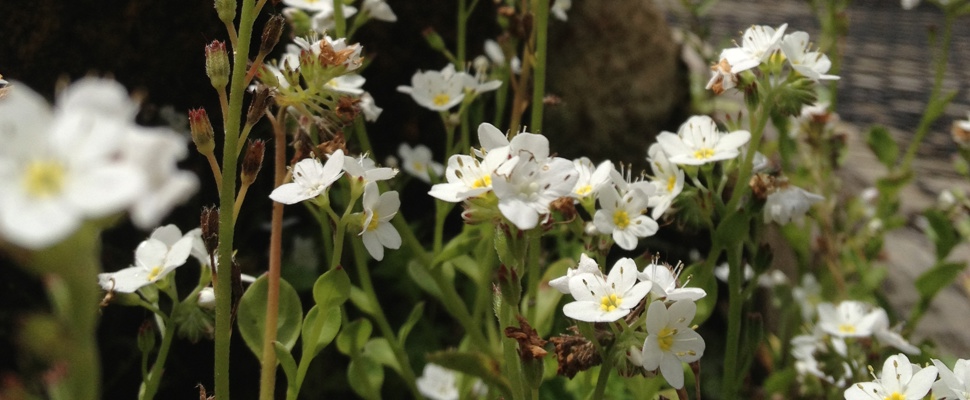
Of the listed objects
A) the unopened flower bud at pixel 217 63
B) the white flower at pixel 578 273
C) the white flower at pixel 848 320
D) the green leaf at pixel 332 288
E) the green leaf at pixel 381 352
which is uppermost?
the unopened flower bud at pixel 217 63

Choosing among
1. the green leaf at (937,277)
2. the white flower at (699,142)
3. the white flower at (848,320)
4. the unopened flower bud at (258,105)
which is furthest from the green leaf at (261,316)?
the green leaf at (937,277)

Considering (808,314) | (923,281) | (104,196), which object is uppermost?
(104,196)

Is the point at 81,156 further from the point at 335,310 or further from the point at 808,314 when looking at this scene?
the point at 808,314

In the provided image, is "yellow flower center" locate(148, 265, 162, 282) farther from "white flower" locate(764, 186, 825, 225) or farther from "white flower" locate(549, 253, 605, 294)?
"white flower" locate(764, 186, 825, 225)

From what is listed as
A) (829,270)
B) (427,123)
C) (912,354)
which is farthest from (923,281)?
(427,123)

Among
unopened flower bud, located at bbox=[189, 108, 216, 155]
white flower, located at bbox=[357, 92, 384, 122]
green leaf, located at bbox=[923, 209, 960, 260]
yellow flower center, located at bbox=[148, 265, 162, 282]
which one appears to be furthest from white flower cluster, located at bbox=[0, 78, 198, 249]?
green leaf, located at bbox=[923, 209, 960, 260]

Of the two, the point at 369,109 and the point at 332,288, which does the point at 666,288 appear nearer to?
the point at 332,288

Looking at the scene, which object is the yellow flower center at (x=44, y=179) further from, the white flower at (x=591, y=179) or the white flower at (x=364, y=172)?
the white flower at (x=591, y=179)
